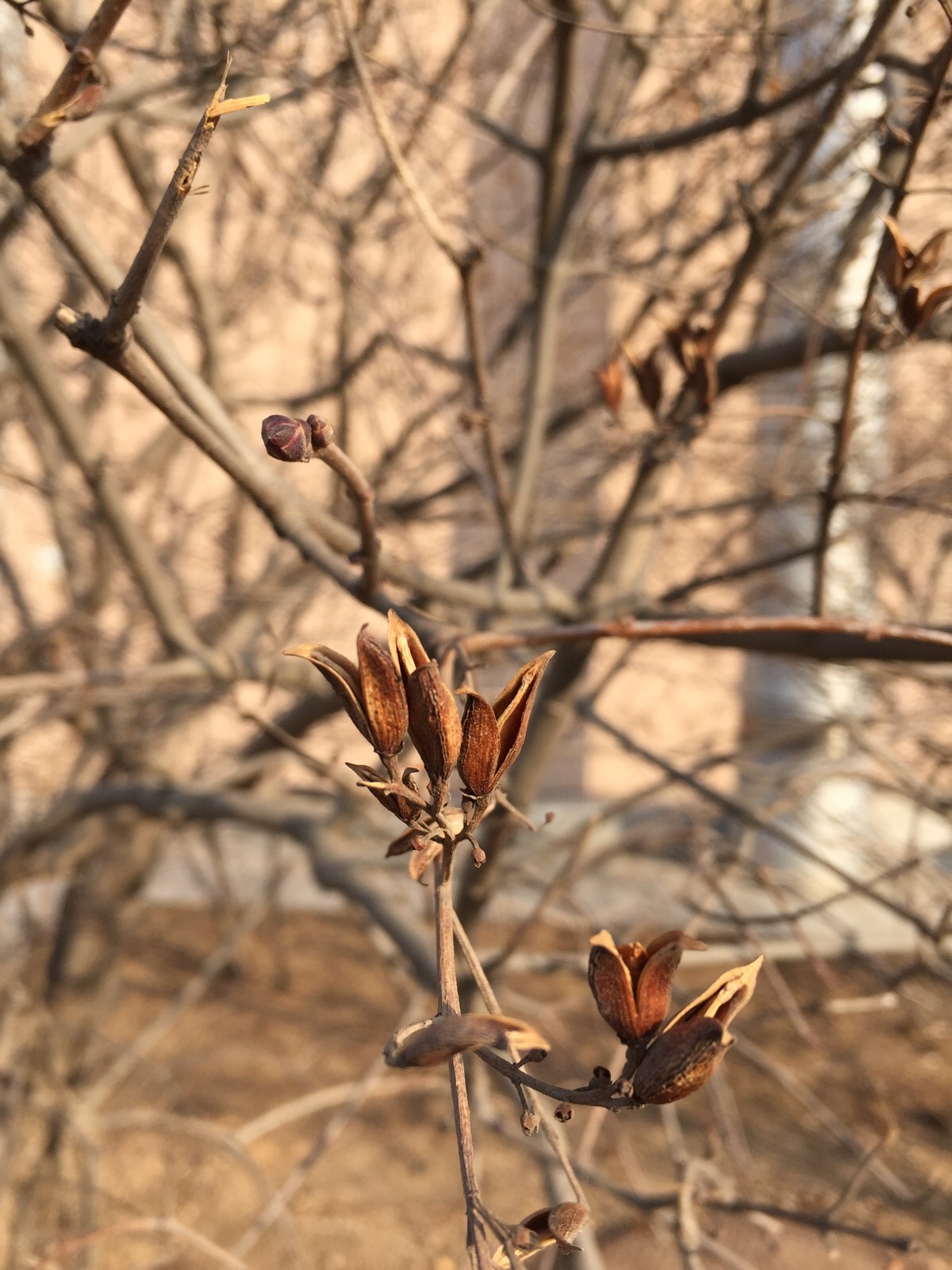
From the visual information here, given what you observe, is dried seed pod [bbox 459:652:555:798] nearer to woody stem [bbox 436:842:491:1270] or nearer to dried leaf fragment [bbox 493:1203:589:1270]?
woody stem [bbox 436:842:491:1270]

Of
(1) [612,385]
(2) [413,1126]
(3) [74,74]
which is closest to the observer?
(3) [74,74]

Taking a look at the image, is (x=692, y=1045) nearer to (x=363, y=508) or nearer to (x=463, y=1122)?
(x=463, y=1122)

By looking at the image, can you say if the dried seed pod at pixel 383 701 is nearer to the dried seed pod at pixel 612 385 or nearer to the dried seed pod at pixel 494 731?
the dried seed pod at pixel 494 731

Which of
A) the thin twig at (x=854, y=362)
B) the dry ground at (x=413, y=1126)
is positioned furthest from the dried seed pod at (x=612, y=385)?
the dry ground at (x=413, y=1126)

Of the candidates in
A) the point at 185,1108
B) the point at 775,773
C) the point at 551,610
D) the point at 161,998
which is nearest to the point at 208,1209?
the point at 185,1108

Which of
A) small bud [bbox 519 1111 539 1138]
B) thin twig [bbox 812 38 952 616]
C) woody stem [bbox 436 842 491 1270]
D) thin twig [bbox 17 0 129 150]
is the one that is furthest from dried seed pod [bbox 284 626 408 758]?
thin twig [bbox 812 38 952 616]

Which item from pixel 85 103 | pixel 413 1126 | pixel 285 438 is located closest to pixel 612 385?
pixel 85 103
